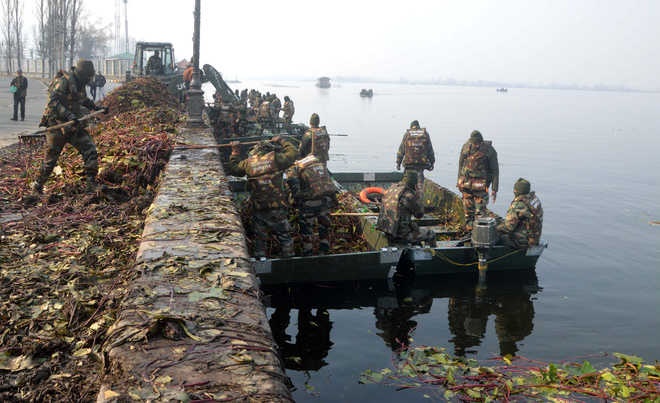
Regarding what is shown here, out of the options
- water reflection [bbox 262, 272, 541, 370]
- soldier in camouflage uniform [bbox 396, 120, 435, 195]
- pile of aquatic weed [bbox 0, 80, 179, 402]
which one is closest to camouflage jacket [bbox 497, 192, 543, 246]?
water reflection [bbox 262, 272, 541, 370]

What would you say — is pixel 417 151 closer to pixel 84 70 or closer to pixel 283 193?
pixel 283 193

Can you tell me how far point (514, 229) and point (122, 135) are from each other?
780 centimetres

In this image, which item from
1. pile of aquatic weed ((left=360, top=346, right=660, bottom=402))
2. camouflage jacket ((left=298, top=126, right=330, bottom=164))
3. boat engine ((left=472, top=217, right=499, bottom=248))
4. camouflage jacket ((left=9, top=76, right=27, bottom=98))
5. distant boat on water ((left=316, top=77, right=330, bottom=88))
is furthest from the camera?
distant boat on water ((left=316, top=77, right=330, bottom=88))

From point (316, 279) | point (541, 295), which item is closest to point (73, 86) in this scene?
point (316, 279)

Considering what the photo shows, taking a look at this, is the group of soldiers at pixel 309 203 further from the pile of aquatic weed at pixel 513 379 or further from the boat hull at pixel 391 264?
the pile of aquatic weed at pixel 513 379

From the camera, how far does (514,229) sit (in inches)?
401

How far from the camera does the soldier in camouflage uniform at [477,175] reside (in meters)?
12.2

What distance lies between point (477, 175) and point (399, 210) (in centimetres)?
352

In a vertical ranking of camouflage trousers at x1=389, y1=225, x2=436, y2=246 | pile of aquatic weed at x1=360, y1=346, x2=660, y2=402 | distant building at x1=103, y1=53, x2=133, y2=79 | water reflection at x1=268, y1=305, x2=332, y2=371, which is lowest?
water reflection at x1=268, y1=305, x2=332, y2=371

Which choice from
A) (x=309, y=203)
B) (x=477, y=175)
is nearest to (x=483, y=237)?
(x=477, y=175)

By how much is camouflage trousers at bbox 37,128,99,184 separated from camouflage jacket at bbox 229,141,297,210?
242 centimetres

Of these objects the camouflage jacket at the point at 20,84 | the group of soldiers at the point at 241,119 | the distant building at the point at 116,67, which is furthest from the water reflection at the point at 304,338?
A: the distant building at the point at 116,67

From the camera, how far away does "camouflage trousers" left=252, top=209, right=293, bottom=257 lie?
29.4 ft

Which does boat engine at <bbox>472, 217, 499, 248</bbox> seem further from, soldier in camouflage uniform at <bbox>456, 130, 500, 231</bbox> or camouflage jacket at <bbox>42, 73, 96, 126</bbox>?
camouflage jacket at <bbox>42, 73, 96, 126</bbox>
